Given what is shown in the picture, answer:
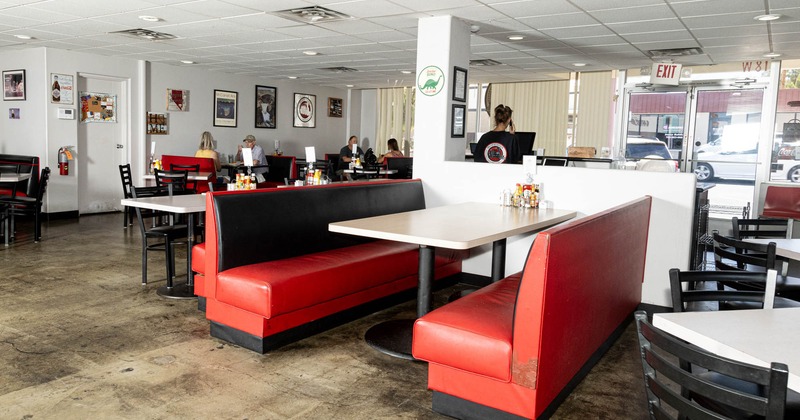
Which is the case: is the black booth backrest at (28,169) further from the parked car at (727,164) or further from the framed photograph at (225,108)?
the parked car at (727,164)

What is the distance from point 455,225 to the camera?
12.6ft

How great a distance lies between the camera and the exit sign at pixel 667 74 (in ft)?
23.3

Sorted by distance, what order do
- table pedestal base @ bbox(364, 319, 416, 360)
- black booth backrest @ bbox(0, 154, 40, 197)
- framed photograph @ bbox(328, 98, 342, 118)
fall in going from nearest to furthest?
table pedestal base @ bbox(364, 319, 416, 360), black booth backrest @ bbox(0, 154, 40, 197), framed photograph @ bbox(328, 98, 342, 118)

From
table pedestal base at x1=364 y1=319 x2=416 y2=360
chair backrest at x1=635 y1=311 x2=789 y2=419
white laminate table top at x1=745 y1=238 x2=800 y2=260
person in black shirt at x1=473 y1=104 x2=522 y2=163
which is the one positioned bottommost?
table pedestal base at x1=364 y1=319 x2=416 y2=360

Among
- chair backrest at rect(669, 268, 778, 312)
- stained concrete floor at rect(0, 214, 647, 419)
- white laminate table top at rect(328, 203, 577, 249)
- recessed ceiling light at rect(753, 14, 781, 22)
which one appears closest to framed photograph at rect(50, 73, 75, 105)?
stained concrete floor at rect(0, 214, 647, 419)

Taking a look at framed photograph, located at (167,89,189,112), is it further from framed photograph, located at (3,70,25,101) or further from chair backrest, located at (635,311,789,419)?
chair backrest, located at (635,311,789,419)

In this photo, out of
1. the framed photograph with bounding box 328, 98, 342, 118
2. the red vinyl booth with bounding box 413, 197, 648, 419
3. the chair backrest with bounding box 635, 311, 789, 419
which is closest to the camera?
the chair backrest with bounding box 635, 311, 789, 419

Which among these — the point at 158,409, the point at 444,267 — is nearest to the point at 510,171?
the point at 444,267

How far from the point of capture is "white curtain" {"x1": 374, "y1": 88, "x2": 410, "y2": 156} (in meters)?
14.4

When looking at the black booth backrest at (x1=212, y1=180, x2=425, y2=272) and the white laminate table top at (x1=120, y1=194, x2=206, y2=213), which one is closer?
the black booth backrest at (x1=212, y1=180, x2=425, y2=272)

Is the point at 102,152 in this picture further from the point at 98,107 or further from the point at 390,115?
the point at 390,115

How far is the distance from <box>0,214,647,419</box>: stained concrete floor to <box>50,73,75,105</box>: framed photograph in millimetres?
5245

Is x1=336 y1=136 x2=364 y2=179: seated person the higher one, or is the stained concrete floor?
x1=336 y1=136 x2=364 y2=179: seated person


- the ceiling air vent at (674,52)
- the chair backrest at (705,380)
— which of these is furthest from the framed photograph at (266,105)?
the chair backrest at (705,380)
